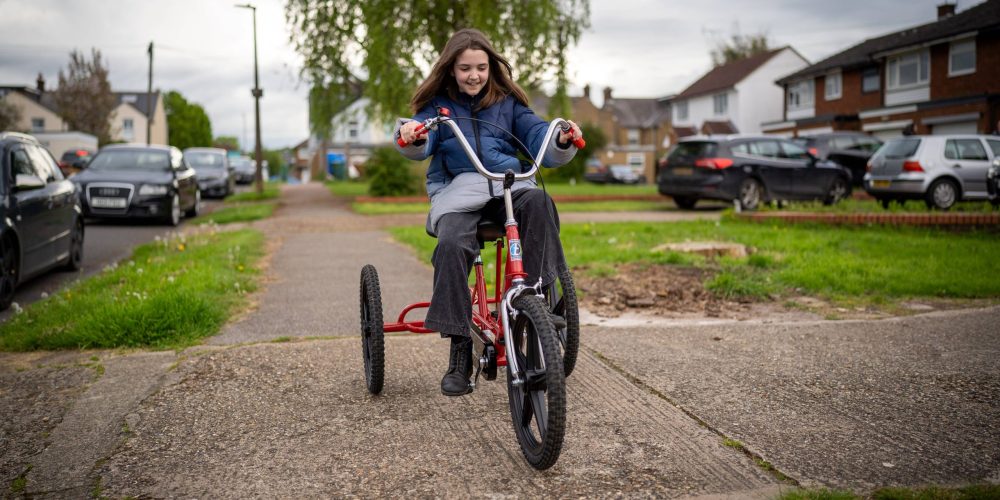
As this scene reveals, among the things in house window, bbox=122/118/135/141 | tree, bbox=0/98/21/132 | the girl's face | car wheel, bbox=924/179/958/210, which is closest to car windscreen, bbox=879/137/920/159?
car wheel, bbox=924/179/958/210

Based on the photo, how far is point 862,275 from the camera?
769 centimetres

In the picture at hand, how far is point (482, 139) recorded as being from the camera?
391 centimetres

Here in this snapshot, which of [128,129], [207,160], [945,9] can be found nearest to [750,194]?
[207,160]

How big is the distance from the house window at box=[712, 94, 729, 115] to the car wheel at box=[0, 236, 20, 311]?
5479 centimetres

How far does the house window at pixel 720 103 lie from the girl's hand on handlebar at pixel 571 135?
2243 inches

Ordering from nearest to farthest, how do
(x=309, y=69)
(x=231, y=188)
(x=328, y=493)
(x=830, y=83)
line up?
(x=328, y=493)
(x=309, y=69)
(x=231, y=188)
(x=830, y=83)

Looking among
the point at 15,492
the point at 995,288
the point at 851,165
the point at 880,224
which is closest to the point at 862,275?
the point at 995,288

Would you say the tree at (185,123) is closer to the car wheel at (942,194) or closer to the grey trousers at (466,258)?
the car wheel at (942,194)

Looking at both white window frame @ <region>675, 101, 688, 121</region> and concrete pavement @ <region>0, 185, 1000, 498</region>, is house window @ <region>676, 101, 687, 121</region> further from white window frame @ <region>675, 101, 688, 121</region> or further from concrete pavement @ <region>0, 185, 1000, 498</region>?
concrete pavement @ <region>0, 185, 1000, 498</region>

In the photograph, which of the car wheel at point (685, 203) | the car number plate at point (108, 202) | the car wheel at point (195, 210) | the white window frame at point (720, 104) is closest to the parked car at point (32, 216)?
the car number plate at point (108, 202)

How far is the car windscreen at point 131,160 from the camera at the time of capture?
16.9 metres

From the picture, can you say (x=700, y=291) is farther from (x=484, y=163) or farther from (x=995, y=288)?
(x=484, y=163)

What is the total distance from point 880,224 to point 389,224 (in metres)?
Answer: 8.37

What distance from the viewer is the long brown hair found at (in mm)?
3945
